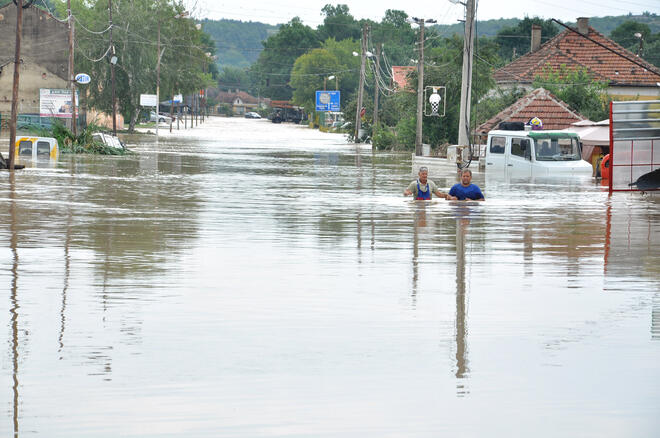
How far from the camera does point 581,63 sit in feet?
219

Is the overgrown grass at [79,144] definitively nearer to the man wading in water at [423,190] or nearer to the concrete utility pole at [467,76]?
the concrete utility pole at [467,76]

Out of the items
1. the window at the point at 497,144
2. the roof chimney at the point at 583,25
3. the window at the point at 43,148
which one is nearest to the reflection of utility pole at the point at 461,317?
the window at the point at 497,144

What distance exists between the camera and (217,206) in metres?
22.7

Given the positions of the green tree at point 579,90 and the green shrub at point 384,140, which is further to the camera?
the green shrub at point 384,140

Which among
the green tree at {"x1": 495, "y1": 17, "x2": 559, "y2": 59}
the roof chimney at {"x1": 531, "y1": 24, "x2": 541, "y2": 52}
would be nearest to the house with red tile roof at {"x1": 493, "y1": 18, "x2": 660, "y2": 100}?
the roof chimney at {"x1": 531, "y1": 24, "x2": 541, "y2": 52}

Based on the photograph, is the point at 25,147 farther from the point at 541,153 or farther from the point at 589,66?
the point at 589,66

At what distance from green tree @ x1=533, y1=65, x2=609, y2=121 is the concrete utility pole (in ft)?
45.0

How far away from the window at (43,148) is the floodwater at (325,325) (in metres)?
24.6

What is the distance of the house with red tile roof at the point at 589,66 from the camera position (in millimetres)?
64625

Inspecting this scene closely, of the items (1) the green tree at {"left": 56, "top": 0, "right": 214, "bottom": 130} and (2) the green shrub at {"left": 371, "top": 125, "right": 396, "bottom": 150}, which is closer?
(2) the green shrub at {"left": 371, "top": 125, "right": 396, "bottom": 150}

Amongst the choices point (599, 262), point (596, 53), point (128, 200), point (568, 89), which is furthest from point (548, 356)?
point (596, 53)

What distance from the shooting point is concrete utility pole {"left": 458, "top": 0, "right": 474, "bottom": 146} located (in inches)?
1623

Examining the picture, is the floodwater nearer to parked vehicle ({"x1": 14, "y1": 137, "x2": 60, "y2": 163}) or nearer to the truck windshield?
the truck windshield

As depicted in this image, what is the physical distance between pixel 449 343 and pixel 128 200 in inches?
632
